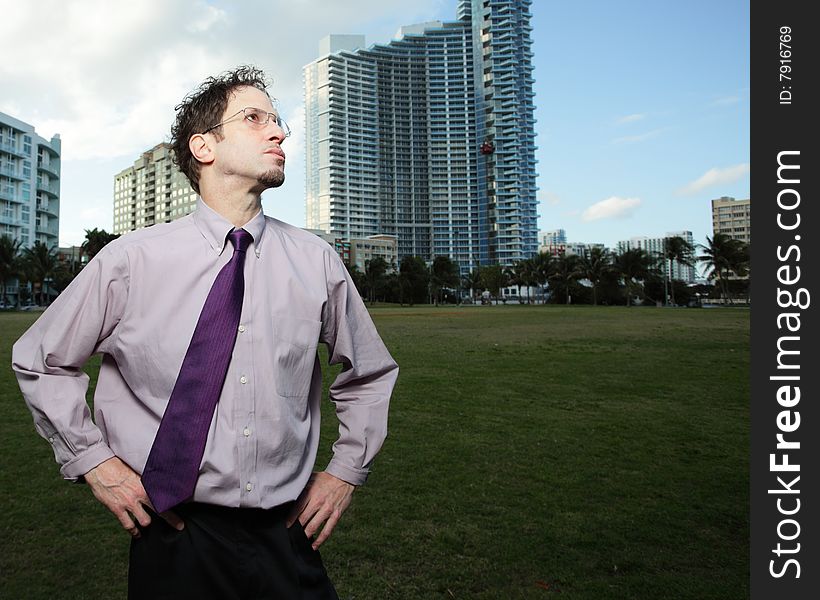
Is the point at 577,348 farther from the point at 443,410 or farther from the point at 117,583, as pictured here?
the point at 117,583

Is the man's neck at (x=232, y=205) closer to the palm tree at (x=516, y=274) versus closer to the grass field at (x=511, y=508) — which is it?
the grass field at (x=511, y=508)

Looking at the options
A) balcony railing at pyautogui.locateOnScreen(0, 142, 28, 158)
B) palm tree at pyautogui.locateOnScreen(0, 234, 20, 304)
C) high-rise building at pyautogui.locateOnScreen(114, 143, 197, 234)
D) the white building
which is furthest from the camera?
high-rise building at pyautogui.locateOnScreen(114, 143, 197, 234)

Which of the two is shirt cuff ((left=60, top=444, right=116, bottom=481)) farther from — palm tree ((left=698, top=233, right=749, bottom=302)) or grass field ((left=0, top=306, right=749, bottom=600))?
palm tree ((left=698, top=233, right=749, bottom=302))

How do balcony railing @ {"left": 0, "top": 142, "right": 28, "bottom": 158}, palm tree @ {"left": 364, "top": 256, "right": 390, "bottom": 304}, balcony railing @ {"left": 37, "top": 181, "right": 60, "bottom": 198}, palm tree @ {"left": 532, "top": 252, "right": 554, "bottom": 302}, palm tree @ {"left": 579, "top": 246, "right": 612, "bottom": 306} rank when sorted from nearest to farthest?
1. balcony railing @ {"left": 0, "top": 142, "right": 28, "bottom": 158}
2. balcony railing @ {"left": 37, "top": 181, "right": 60, "bottom": 198}
3. palm tree @ {"left": 579, "top": 246, "right": 612, "bottom": 306}
4. palm tree @ {"left": 364, "top": 256, "right": 390, "bottom": 304}
5. palm tree @ {"left": 532, "top": 252, "right": 554, "bottom": 302}

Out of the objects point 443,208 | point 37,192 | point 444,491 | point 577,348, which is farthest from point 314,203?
point 444,491

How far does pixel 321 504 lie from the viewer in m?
1.80

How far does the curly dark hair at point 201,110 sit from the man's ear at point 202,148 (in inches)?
1.7

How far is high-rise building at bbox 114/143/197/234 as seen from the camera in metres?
128

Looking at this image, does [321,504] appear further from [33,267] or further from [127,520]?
[33,267]

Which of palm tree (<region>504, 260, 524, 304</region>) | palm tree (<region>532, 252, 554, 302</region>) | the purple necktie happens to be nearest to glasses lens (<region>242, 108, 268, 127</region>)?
the purple necktie

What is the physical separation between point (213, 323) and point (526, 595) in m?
2.67

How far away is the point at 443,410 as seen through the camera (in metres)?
8.38

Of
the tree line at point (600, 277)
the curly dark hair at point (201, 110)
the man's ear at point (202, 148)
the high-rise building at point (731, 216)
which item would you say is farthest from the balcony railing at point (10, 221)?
the high-rise building at point (731, 216)

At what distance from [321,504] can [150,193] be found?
151 metres
